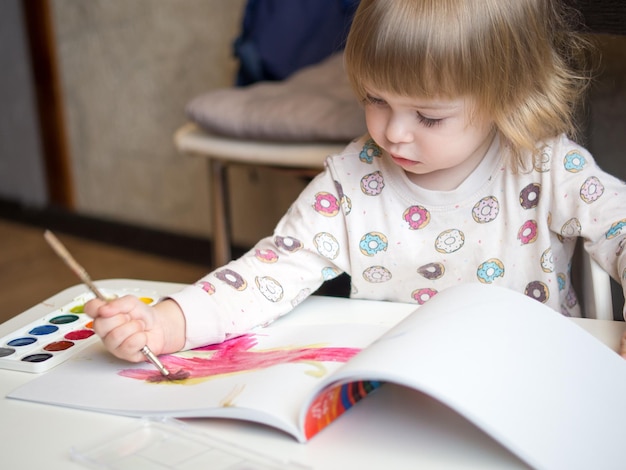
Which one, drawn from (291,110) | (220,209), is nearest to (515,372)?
(291,110)

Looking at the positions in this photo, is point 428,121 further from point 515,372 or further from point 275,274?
point 515,372

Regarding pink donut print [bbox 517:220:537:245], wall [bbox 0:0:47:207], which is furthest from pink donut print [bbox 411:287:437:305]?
wall [bbox 0:0:47:207]

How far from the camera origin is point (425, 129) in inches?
30.9

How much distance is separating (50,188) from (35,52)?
1.45ft

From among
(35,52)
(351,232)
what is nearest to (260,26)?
(351,232)

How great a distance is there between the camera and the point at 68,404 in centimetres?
60

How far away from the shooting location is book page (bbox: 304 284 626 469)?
0.49m

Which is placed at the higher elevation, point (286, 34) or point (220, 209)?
point (286, 34)

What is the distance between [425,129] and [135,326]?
13.0 inches

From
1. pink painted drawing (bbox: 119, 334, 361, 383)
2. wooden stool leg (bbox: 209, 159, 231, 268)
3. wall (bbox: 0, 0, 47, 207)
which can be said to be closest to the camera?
pink painted drawing (bbox: 119, 334, 361, 383)

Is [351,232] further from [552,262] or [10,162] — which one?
[10,162]

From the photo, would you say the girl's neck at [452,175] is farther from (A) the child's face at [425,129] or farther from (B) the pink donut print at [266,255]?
(B) the pink donut print at [266,255]

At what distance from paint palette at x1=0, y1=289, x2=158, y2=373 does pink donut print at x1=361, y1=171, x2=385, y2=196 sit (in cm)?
26

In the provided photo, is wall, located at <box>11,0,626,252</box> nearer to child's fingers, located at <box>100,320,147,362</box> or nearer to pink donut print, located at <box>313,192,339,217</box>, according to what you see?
pink donut print, located at <box>313,192,339,217</box>
